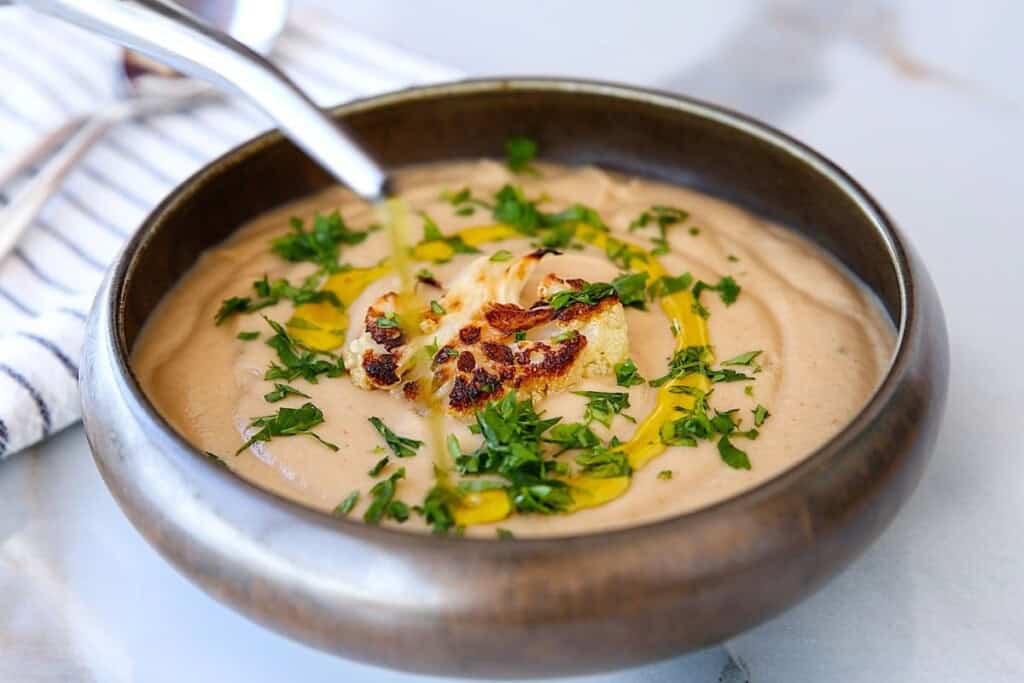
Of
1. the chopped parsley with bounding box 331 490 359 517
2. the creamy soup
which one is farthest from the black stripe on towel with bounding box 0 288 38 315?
the chopped parsley with bounding box 331 490 359 517

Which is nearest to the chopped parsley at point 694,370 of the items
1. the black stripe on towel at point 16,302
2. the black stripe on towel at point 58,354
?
the black stripe on towel at point 58,354

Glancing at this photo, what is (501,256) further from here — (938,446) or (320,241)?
(938,446)

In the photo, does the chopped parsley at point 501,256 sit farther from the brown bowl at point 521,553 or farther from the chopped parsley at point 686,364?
the brown bowl at point 521,553

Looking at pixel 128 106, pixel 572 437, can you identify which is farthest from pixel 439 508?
pixel 128 106

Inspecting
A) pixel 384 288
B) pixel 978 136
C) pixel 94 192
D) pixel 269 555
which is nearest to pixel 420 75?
pixel 94 192

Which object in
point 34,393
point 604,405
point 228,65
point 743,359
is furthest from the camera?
point 34,393

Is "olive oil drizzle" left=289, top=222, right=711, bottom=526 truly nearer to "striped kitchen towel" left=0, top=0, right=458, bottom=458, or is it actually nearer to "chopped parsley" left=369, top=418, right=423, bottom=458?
"chopped parsley" left=369, top=418, right=423, bottom=458
